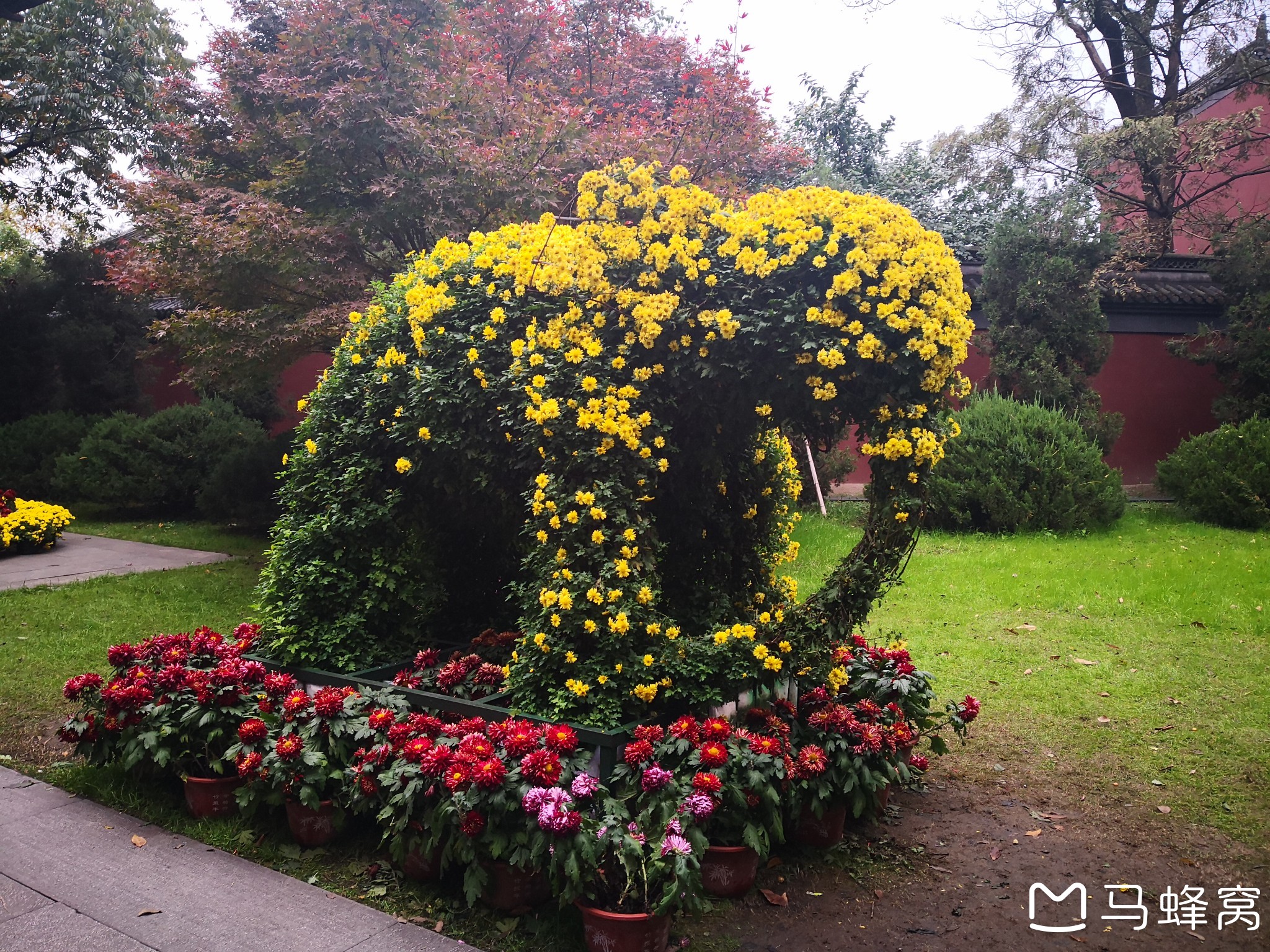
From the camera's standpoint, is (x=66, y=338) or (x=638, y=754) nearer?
(x=638, y=754)

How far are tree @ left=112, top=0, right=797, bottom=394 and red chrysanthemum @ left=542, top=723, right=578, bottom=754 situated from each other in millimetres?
5250

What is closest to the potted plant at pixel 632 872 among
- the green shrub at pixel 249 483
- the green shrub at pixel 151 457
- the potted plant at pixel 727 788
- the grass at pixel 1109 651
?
the potted plant at pixel 727 788

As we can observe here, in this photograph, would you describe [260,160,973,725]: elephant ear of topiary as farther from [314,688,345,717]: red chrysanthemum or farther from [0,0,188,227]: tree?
[0,0,188,227]: tree

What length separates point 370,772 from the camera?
3.24 m

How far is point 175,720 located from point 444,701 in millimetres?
1072

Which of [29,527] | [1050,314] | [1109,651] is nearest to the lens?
[1109,651]

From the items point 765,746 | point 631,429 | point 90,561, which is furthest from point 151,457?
point 765,746

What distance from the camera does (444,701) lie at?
12.2 ft

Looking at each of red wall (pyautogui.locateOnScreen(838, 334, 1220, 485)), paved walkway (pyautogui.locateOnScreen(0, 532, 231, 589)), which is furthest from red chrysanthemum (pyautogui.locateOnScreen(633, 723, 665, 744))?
red wall (pyautogui.locateOnScreen(838, 334, 1220, 485))

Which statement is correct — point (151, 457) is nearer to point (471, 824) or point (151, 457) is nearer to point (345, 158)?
point (345, 158)

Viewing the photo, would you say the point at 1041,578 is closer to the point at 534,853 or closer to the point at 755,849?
the point at 755,849

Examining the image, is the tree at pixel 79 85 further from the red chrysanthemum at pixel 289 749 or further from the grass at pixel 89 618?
the red chrysanthemum at pixel 289 749

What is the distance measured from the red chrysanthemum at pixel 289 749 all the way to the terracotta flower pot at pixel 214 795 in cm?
36

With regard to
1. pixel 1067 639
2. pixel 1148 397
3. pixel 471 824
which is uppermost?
pixel 1148 397
